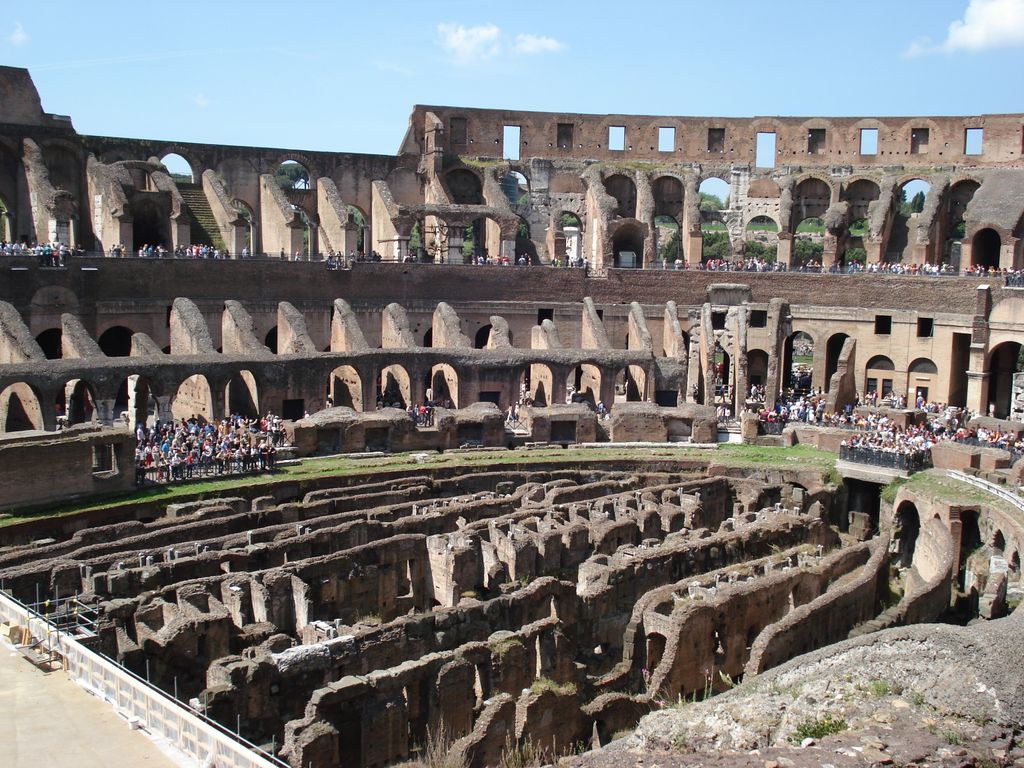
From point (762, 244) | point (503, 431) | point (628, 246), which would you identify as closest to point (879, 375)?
point (628, 246)

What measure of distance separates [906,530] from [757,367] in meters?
14.9

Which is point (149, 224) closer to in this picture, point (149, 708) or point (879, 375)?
point (879, 375)

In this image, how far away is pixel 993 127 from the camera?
155 ft

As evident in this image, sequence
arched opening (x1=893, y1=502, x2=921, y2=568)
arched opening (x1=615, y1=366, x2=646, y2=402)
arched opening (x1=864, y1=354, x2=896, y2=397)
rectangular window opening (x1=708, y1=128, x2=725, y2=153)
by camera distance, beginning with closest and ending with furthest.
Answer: arched opening (x1=893, y1=502, x2=921, y2=568) < arched opening (x1=615, y1=366, x2=646, y2=402) < arched opening (x1=864, y1=354, x2=896, y2=397) < rectangular window opening (x1=708, y1=128, x2=725, y2=153)

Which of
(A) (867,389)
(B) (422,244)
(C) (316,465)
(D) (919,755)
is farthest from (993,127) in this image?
(D) (919,755)

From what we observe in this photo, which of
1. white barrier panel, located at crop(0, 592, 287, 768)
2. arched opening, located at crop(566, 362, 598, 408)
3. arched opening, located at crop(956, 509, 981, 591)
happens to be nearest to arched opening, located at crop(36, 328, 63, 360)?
arched opening, located at crop(566, 362, 598, 408)

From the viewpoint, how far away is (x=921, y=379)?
41.9 meters

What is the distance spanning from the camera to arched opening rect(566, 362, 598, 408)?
129 ft

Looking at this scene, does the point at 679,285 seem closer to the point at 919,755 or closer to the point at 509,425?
the point at 509,425

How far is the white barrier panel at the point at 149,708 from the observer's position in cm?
1152

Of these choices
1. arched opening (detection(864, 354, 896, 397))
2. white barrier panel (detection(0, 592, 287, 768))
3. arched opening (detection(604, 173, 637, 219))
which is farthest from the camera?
arched opening (detection(604, 173, 637, 219))

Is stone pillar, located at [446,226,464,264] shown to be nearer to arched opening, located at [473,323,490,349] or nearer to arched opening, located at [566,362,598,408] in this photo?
arched opening, located at [473,323,490,349]

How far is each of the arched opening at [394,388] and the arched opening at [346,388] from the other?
1.05 m

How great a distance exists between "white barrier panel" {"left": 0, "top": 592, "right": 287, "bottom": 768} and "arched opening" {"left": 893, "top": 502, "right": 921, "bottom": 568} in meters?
22.3
